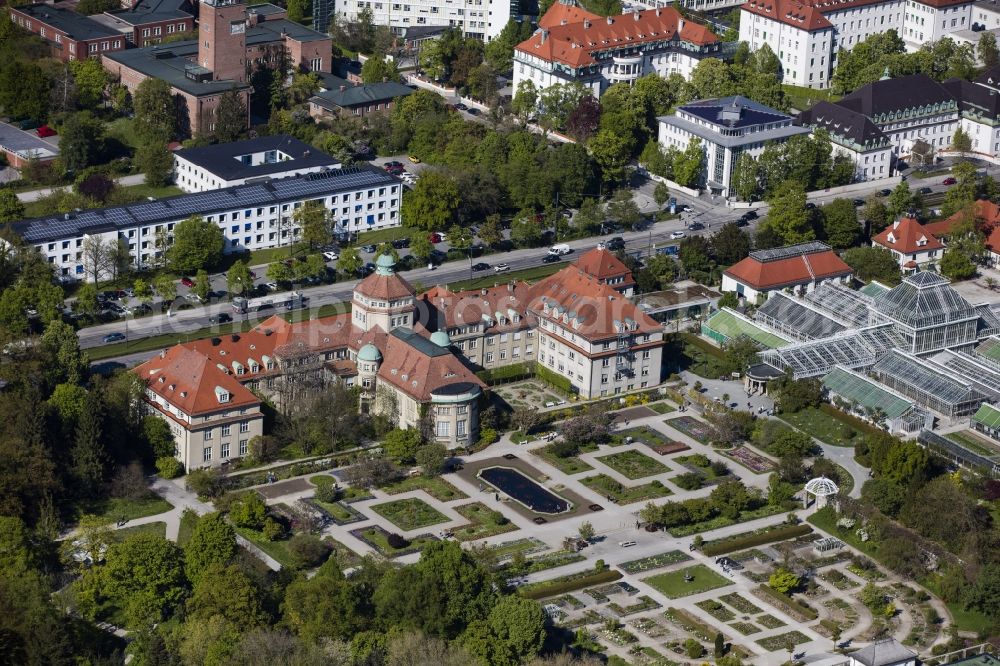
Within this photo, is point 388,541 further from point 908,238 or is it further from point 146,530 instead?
point 908,238

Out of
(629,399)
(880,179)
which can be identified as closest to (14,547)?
(629,399)

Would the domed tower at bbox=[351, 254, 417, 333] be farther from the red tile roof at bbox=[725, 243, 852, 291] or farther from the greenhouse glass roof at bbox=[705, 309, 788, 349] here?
the red tile roof at bbox=[725, 243, 852, 291]

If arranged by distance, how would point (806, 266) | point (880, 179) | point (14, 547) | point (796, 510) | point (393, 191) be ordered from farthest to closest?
1. point (880, 179)
2. point (393, 191)
3. point (806, 266)
4. point (796, 510)
5. point (14, 547)

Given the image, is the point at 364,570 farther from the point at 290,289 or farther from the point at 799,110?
the point at 799,110

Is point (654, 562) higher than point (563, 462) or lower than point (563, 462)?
lower

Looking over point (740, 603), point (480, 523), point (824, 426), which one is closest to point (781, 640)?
point (740, 603)

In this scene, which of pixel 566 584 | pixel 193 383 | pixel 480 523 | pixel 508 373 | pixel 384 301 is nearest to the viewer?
pixel 566 584
